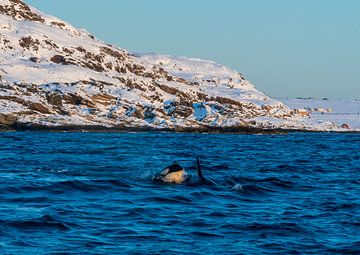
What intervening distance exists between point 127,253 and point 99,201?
31.2 ft

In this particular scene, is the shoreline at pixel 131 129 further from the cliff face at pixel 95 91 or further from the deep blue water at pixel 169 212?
the deep blue water at pixel 169 212

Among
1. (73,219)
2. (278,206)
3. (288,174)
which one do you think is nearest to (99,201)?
(73,219)

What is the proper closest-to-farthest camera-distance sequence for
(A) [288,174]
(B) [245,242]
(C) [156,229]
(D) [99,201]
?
(B) [245,242], (C) [156,229], (D) [99,201], (A) [288,174]

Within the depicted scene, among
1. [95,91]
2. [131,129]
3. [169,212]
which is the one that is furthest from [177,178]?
[95,91]

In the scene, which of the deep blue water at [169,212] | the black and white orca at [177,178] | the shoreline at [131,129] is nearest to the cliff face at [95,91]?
the shoreline at [131,129]

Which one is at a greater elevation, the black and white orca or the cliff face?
the cliff face

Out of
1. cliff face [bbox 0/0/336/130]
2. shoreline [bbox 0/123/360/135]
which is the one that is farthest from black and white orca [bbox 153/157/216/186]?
cliff face [bbox 0/0/336/130]

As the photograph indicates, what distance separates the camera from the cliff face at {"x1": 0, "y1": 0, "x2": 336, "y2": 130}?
131875mm

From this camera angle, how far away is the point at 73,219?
80.4 ft

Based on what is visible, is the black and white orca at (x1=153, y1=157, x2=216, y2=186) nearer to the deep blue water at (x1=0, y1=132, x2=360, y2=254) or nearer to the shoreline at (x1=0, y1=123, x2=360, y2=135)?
the deep blue water at (x1=0, y1=132, x2=360, y2=254)

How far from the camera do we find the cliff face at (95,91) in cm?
13188

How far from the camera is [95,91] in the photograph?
143625 millimetres

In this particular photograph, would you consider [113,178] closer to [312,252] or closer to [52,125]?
[312,252]

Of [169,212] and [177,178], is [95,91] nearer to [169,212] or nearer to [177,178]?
[177,178]
